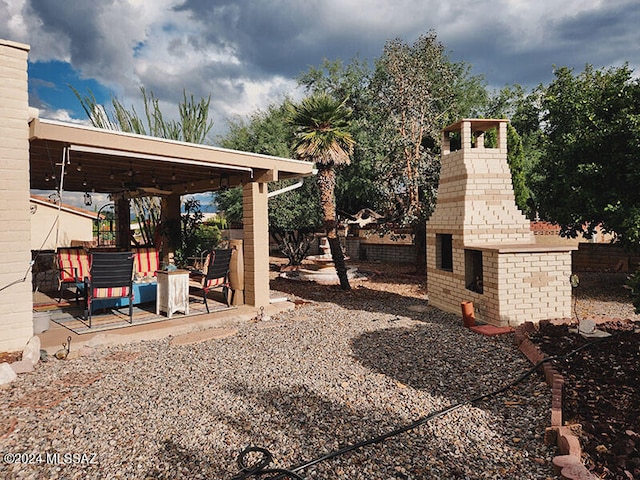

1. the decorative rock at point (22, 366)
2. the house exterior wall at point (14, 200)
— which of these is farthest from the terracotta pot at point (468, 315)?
the house exterior wall at point (14, 200)

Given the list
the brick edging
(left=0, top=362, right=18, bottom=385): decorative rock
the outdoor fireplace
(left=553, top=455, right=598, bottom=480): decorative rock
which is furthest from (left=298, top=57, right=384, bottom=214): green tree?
(left=553, top=455, right=598, bottom=480): decorative rock

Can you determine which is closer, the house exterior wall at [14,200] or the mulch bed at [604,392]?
the mulch bed at [604,392]

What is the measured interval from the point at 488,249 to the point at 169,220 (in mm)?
8926

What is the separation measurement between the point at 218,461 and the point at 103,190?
36.0 ft

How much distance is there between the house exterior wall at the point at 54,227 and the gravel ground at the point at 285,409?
1390 centimetres

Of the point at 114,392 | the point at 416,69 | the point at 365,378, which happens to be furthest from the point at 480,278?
the point at 416,69

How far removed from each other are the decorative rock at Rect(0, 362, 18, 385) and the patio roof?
2.60m

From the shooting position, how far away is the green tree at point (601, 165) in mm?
7766

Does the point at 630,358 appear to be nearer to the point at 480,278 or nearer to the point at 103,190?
the point at 480,278

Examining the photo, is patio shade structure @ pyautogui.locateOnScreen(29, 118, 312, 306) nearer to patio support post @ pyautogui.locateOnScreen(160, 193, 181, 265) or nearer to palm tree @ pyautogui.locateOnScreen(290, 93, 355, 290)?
patio support post @ pyautogui.locateOnScreen(160, 193, 181, 265)

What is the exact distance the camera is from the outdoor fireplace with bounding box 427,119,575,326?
19.2 feet

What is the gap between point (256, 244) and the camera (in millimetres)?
7168

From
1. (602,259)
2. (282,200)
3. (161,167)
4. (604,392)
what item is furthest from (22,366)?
(602,259)

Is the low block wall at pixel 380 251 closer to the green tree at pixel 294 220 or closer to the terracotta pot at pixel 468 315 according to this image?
the green tree at pixel 294 220
